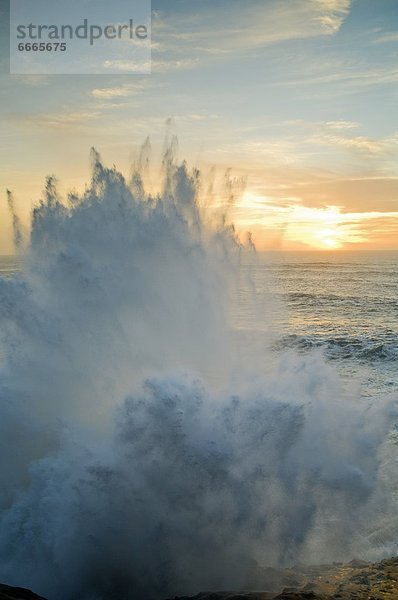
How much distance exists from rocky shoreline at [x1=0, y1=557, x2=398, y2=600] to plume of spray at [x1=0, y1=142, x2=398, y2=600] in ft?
2.15

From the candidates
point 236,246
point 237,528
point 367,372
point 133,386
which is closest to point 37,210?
point 133,386

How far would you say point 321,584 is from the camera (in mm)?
7051

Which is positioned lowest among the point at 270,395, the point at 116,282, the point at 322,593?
the point at 322,593

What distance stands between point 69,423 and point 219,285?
22.4 ft

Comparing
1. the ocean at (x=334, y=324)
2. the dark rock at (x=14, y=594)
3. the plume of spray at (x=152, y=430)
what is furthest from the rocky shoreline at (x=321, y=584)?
the ocean at (x=334, y=324)

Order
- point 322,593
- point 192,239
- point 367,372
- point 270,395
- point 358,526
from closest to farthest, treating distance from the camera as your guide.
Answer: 1. point 322,593
2. point 358,526
3. point 270,395
4. point 192,239
5. point 367,372

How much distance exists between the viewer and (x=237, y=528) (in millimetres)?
8562

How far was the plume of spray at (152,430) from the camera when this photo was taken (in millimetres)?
8086

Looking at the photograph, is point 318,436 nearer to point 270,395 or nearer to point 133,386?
point 270,395

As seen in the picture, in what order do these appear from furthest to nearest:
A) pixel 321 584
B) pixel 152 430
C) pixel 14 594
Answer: pixel 152 430 → pixel 321 584 → pixel 14 594

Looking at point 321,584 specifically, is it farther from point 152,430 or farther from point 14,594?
point 14,594

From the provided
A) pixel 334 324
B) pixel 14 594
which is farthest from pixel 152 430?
pixel 334 324

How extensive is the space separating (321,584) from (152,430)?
4.21 m

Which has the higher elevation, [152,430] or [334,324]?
[334,324]
